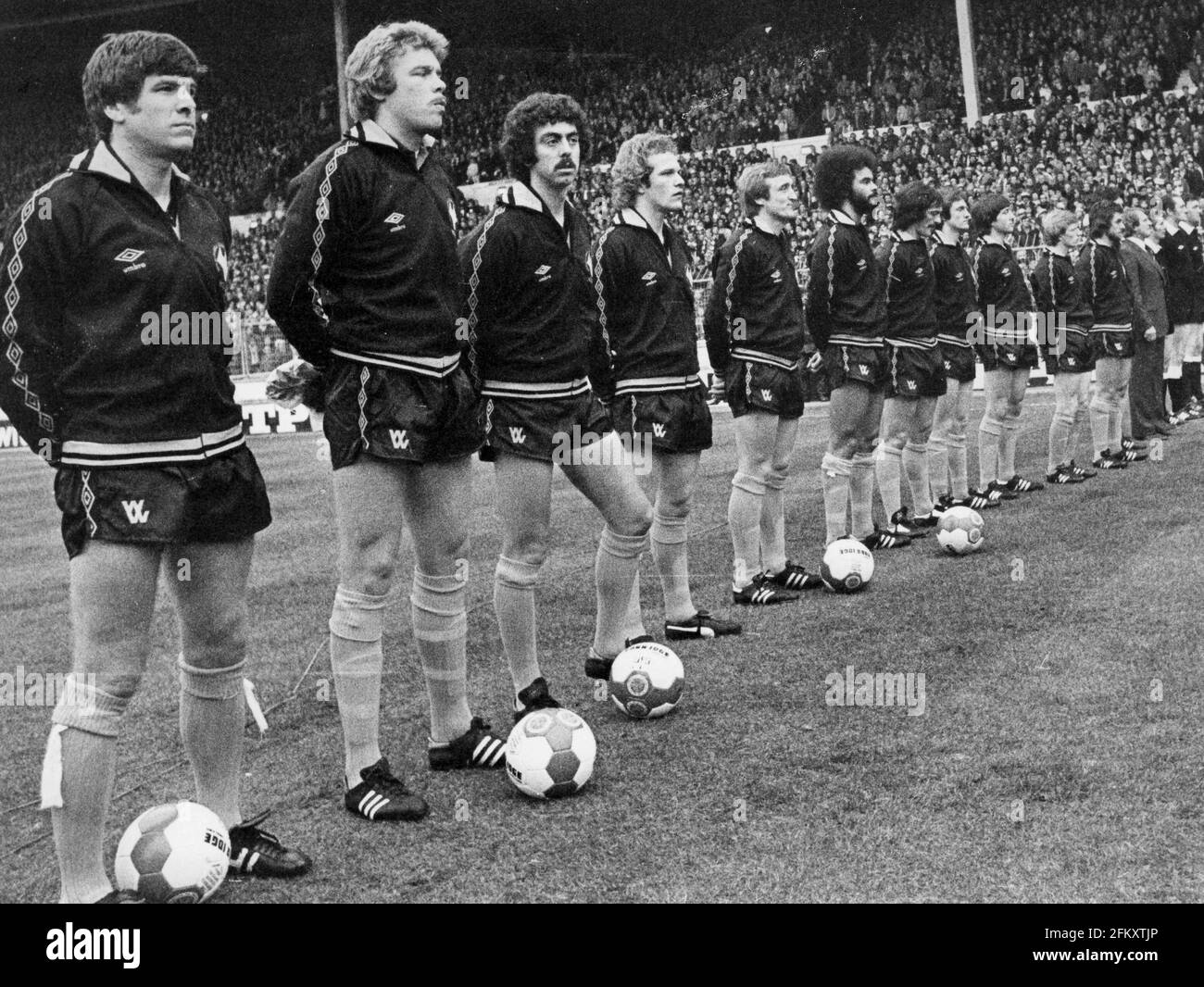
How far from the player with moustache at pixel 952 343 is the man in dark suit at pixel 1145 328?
3.89m

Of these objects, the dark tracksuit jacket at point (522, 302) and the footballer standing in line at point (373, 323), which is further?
the dark tracksuit jacket at point (522, 302)

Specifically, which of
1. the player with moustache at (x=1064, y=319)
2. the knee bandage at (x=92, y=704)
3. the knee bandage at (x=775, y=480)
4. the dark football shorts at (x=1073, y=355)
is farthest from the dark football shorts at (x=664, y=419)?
the dark football shorts at (x=1073, y=355)

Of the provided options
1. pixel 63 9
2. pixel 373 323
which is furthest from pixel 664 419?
A: pixel 63 9

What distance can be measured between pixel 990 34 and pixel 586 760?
27887mm

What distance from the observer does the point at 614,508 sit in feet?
19.0

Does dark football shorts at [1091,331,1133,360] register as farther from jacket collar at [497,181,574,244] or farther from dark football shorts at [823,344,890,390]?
jacket collar at [497,181,574,244]

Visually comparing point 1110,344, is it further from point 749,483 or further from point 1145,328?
point 749,483

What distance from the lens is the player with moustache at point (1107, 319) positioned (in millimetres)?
12648

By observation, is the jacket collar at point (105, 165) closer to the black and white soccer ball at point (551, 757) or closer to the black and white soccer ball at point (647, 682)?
the black and white soccer ball at point (551, 757)

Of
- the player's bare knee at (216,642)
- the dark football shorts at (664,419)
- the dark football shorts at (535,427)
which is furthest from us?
the dark football shorts at (664,419)

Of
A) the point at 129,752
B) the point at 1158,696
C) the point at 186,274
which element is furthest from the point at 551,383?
the point at 1158,696

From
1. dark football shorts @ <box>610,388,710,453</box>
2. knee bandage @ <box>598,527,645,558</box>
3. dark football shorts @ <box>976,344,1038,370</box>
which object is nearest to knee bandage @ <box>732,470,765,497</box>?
dark football shorts @ <box>610,388,710,453</box>

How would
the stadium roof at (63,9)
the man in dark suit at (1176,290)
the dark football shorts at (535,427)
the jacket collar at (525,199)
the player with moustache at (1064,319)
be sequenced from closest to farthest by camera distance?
the dark football shorts at (535,427), the jacket collar at (525,199), the player with moustache at (1064,319), the man in dark suit at (1176,290), the stadium roof at (63,9)

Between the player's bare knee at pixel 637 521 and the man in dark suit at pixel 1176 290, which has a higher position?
the man in dark suit at pixel 1176 290
